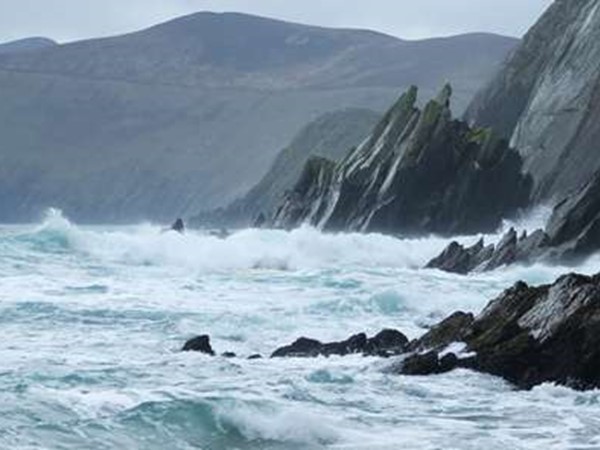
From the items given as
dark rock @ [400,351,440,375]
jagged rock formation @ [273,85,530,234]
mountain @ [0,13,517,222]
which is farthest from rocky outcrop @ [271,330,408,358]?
mountain @ [0,13,517,222]

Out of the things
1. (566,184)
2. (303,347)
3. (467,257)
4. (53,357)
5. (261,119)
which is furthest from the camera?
(261,119)

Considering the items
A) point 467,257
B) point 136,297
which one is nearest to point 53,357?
point 136,297

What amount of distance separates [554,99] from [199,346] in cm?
3467

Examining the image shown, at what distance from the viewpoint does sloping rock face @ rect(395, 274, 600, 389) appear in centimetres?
1600

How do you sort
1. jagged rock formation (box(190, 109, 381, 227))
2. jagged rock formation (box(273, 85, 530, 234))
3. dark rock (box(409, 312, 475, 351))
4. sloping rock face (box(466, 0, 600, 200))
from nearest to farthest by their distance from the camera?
1. dark rock (box(409, 312, 475, 351))
2. sloping rock face (box(466, 0, 600, 200))
3. jagged rock formation (box(273, 85, 530, 234))
4. jagged rock formation (box(190, 109, 381, 227))

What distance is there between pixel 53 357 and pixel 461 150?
30.8m

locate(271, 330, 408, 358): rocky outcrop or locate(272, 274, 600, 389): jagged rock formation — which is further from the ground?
locate(272, 274, 600, 389): jagged rock formation

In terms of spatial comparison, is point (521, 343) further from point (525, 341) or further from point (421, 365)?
point (421, 365)

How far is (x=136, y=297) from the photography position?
28344mm

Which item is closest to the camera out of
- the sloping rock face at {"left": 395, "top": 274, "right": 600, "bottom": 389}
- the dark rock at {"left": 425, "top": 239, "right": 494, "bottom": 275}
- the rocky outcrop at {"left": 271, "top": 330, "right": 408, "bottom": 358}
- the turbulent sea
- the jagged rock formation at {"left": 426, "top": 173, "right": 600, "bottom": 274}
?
the turbulent sea

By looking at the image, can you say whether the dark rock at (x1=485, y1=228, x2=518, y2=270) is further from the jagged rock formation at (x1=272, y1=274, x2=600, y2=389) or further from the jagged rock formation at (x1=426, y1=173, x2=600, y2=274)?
the jagged rock formation at (x1=272, y1=274, x2=600, y2=389)

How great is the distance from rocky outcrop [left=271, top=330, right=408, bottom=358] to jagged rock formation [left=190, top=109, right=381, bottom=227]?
83351 millimetres

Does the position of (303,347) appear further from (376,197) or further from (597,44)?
(597,44)

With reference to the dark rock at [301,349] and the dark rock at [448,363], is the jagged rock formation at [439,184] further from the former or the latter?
the dark rock at [448,363]
